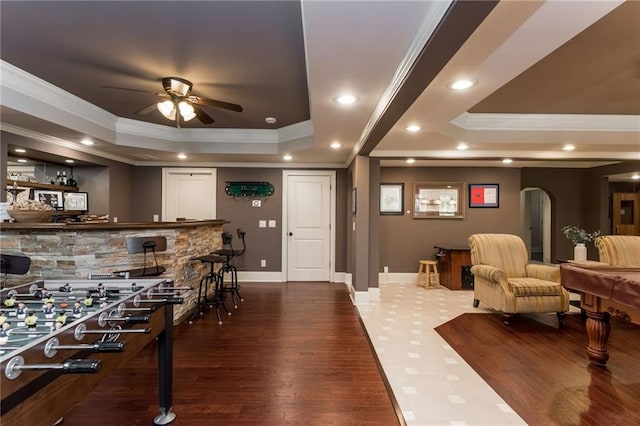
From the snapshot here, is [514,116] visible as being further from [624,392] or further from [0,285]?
[0,285]

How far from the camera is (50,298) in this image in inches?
72.0

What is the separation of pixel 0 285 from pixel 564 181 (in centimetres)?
904

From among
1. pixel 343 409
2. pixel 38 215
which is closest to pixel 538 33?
pixel 343 409

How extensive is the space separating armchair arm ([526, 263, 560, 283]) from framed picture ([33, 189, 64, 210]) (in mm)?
6653

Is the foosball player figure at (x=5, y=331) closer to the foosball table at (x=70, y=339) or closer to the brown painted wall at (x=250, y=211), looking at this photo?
the foosball table at (x=70, y=339)

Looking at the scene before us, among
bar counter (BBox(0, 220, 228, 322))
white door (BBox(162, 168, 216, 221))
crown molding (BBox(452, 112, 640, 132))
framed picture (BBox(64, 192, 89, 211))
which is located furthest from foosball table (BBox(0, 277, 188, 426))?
white door (BBox(162, 168, 216, 221))

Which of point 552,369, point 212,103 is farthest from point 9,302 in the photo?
point 552,369

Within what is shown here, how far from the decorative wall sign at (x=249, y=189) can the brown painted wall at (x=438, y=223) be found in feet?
7.42

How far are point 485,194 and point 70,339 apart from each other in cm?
654

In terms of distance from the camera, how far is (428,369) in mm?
2703

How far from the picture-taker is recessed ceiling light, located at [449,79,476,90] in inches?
94.4

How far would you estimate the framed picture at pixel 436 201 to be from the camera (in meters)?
6.25

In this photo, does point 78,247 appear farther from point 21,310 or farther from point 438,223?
point 438,223

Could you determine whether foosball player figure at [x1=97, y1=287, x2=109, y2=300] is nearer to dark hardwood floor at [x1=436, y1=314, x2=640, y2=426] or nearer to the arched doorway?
dark hardwood floor at [x1=436, y1=314, x2=640, y2=426]
